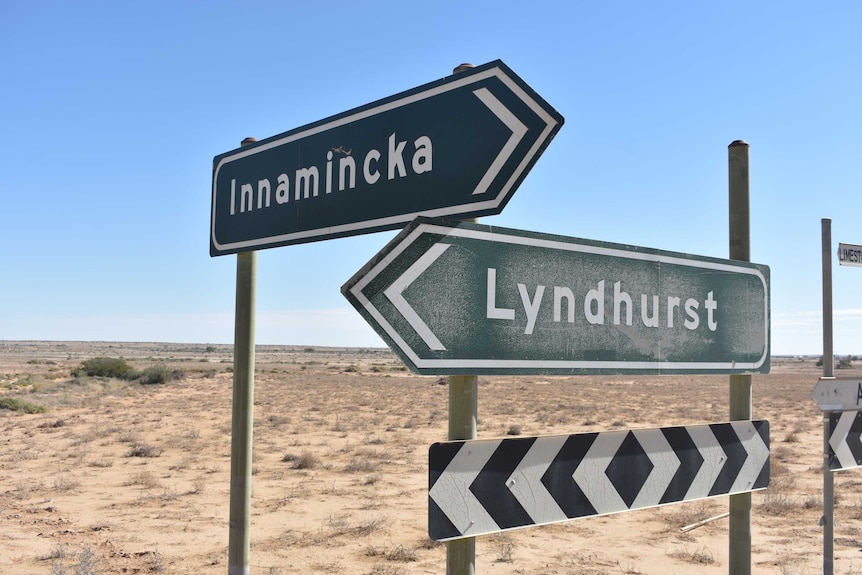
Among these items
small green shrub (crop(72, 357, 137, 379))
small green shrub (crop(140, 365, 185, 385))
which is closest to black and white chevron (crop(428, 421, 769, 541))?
small green shrub (crop(140, 365, 185, 385))

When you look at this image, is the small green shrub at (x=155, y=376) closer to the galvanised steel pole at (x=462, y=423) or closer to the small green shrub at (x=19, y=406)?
the small green shrub at (x=19, y=406)

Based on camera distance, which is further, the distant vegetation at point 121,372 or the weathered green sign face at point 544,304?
the distant vegetation at point 121,372

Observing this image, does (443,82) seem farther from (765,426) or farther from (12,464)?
(12,464)

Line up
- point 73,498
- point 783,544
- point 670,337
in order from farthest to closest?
point 73,498, point 783,544, point 670,337

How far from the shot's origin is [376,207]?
2.41 m

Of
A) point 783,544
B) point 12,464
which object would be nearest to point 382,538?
point 783,544

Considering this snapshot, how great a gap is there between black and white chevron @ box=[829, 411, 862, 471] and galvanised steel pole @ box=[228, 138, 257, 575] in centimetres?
351

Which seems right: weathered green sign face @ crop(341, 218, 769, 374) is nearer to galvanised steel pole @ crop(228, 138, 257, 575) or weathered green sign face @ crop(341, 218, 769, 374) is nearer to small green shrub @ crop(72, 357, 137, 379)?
galvanised steel pole @ crop(228, 138, 257, 575)

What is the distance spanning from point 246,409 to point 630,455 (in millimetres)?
2009

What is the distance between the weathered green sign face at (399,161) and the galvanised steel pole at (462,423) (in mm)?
535

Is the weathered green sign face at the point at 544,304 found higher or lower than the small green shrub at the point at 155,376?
higher

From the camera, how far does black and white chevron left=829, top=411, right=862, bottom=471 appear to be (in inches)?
159

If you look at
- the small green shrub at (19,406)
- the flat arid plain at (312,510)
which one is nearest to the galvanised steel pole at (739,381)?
the flat arid plain at (312,510)

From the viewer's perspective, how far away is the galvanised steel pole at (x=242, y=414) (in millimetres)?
3303
